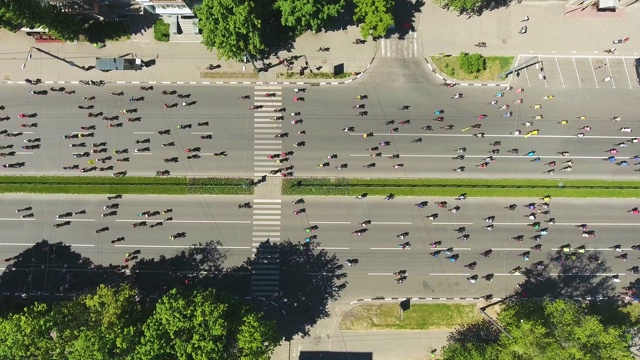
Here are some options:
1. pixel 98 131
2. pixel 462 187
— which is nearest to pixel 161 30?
pixel 98 131

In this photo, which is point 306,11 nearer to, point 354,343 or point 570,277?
point 354,343

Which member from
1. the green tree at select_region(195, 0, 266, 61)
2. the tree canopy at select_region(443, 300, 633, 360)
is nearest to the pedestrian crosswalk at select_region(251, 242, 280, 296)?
the tree canopy at select_region(443, 300, 633, 360)

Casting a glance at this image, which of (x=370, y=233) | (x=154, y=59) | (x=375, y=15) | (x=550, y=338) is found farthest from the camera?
(x=154, y=59)

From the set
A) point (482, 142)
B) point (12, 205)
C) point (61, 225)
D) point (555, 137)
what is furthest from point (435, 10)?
point (12, 205)

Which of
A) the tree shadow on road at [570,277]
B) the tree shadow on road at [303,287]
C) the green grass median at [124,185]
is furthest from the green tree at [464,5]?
the tree shadow on road at [303,287]

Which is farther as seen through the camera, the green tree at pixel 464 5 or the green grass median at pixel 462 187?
the green grass median at pixel 462 187

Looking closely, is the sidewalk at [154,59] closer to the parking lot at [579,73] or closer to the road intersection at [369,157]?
the road intersection at [369,157]

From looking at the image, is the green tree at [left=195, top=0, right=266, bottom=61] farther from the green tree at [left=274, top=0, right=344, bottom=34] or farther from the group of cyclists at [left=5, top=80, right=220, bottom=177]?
the group of cyclists at [left=5, top=80, right=220, bottom=177]
